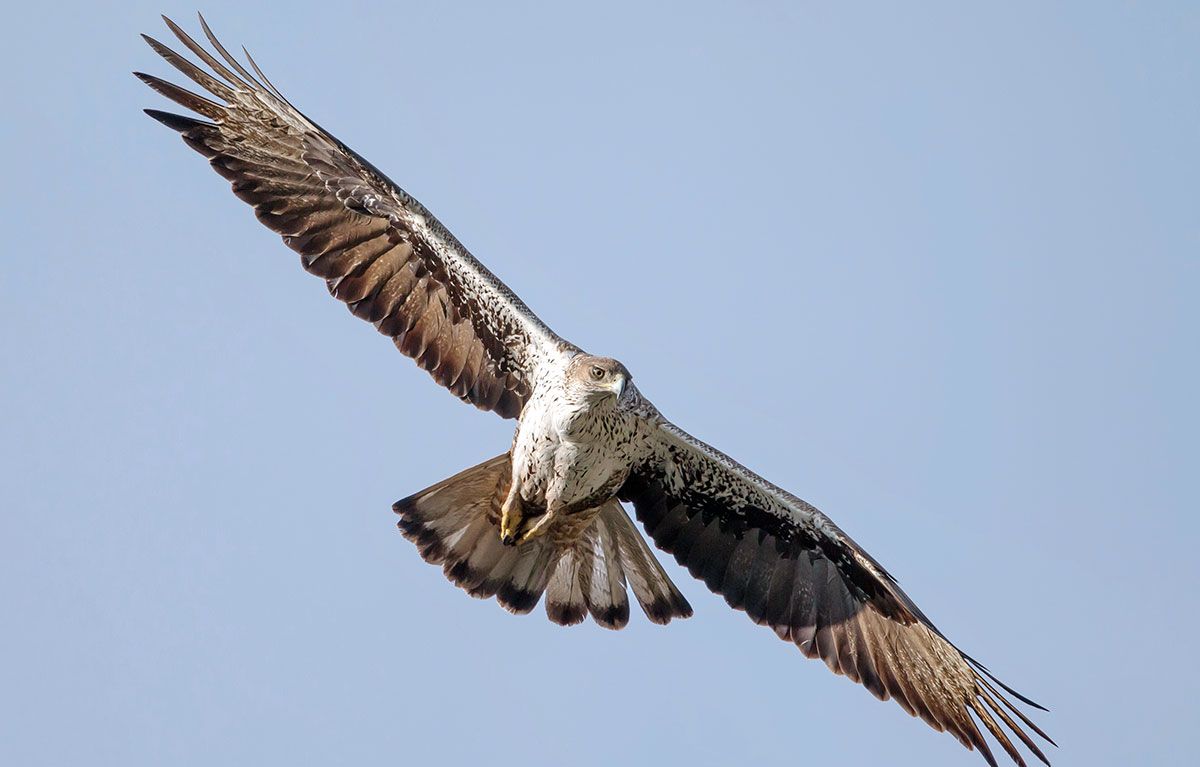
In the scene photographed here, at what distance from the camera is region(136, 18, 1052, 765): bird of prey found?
9.44m

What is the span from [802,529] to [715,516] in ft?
1.72

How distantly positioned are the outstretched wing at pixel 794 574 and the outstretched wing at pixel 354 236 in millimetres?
1021

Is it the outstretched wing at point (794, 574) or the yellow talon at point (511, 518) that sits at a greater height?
the outstretched wing at point (794, 574)

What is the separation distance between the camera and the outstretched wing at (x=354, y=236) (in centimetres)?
953

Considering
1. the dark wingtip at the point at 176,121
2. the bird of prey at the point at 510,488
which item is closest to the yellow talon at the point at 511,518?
the bird of prey at the point at 510,488

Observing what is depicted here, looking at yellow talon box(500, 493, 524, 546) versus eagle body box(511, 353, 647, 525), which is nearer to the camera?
eagle body box(511, 353, 647, 525)

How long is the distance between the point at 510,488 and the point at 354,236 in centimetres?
174

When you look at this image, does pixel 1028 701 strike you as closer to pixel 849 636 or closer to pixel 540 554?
pixel 849 636

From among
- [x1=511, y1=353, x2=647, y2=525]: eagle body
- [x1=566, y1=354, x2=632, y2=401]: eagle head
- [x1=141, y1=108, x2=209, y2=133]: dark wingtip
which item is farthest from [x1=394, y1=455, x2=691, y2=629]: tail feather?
[x1=141, y1=108, x2=209, y2=133]: dark wingtip

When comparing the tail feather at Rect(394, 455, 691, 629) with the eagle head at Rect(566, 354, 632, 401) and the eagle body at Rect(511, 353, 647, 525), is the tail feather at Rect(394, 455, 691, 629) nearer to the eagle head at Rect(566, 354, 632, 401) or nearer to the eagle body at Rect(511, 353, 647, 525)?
the eagle body at Rect(511, 353, 647, 525)

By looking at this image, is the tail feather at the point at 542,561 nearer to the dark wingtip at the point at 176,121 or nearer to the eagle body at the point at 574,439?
the eagle body at the point at 574,439

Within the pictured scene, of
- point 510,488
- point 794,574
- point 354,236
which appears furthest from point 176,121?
point 794,574

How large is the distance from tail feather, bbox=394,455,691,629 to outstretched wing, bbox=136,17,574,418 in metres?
0.64

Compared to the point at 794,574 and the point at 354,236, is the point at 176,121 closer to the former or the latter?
the point at 354,236
